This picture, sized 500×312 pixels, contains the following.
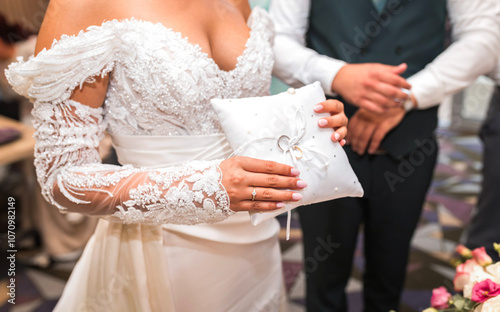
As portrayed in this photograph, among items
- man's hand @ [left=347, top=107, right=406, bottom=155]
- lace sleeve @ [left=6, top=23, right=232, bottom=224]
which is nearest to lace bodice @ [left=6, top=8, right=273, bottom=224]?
lace sleeve @ [left=6, top=23, right=232, bottom=224]

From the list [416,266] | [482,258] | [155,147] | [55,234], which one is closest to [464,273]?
[482,258]

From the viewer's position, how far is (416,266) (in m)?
2.67

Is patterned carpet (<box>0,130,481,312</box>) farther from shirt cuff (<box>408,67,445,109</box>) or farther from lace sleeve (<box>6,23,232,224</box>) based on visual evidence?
lace sleeve (<box>6,23,232,224</box>)

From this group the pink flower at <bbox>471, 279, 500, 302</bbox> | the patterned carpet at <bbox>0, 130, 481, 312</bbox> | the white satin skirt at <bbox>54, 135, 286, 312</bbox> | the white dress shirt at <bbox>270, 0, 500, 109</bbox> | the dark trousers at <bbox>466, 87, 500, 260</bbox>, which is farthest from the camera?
the patterned carpet at <bbox>0, 130, 481, 312</bbox>

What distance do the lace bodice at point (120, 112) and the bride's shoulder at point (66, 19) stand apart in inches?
0.7

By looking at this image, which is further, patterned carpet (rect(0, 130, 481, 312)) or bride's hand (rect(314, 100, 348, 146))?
patterned carpet (rect(0, 130, 481, 312))

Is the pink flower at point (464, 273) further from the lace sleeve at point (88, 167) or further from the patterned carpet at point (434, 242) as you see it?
the patterned carpet at point (434, 242)

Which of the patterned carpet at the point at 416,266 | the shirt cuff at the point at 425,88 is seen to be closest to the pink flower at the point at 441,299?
the shirt cuff at the point at 425,88

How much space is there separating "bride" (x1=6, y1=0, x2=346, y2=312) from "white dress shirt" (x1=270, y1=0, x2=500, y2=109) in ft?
0.80

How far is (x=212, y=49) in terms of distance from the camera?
111cm

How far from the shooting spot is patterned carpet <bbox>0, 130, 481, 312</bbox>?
2412 millimetres

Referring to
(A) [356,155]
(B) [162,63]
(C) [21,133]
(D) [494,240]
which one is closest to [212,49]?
(B) [162,63]

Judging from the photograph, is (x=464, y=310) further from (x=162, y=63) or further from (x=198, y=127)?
(x=162, y=63)

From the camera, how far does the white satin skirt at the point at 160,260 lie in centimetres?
112
